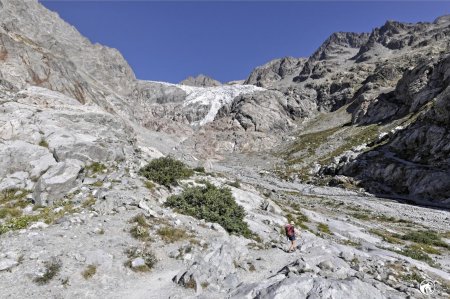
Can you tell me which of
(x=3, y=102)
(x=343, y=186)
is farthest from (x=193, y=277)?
(x=343, y=186)

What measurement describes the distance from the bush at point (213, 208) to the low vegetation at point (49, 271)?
1004cm

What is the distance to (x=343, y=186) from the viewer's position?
8412cm

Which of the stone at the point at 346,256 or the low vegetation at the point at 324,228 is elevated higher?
the stone at the point at 346,256

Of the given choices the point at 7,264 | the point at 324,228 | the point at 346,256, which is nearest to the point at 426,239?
the point at 324,228

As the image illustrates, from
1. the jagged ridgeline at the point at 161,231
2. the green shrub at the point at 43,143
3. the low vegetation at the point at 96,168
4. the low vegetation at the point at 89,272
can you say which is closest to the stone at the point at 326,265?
the jagged ridgeline at the point at 161,231

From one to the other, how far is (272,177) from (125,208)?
86.2 meters

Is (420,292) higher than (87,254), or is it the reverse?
(420,292)

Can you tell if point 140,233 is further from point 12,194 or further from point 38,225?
point 12,194

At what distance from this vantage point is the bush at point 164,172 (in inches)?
1150

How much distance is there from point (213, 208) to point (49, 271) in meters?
12.2

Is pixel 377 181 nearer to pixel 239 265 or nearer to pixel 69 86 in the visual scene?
pixel 239 265

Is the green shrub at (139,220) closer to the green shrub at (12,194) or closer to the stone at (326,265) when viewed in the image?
the stone at (326,265)

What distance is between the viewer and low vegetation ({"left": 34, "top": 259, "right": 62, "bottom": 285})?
44.5 ft

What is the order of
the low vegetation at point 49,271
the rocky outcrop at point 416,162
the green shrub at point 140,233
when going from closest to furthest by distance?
the low vegetation at point 49,271, the green shrub at point 140,233, the rocky outcrop at point 416,162
